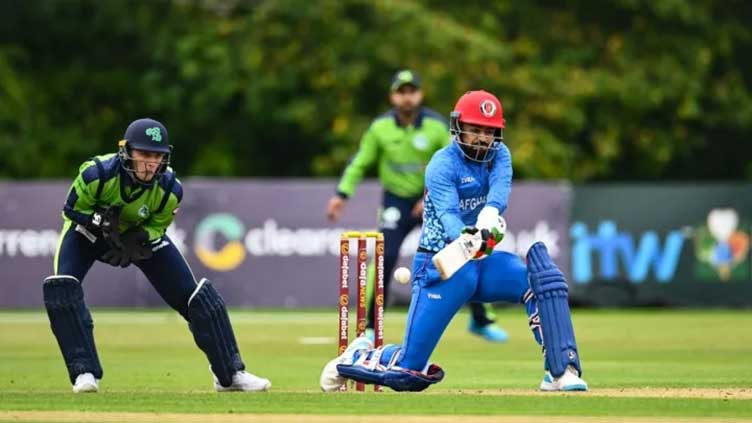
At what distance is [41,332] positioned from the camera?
18312mm

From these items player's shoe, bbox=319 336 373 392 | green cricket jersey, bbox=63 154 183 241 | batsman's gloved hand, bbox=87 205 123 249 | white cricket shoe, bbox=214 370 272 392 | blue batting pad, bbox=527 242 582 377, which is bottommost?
white cricket shoe, bbox=214 370 272 392

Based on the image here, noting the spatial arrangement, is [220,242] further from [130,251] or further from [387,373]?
[387,373]

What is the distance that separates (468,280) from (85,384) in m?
2.42

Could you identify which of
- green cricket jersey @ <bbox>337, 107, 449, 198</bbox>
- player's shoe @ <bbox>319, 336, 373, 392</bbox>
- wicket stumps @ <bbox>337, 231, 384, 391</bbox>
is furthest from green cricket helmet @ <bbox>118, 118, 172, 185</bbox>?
green cricket jersey @ <bbox>337, 107, 449, 198</bbox>

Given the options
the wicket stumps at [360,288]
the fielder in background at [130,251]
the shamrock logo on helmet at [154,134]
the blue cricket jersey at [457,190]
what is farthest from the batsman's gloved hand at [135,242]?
the blue cricket jersey at [457,190]

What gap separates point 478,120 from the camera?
10.4m

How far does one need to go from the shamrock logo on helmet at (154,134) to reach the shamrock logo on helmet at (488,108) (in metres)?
2.00

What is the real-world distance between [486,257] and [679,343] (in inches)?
253

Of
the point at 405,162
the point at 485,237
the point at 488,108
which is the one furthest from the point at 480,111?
the point at 405,162

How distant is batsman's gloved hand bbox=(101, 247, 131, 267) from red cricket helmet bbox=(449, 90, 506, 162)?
220 cm

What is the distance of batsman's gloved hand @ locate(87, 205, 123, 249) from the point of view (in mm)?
10633

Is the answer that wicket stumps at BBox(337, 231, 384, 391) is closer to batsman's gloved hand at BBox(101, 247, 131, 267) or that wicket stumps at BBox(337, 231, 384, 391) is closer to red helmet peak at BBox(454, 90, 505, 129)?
red helmet peak at BBox(454, 90, 505, 129)

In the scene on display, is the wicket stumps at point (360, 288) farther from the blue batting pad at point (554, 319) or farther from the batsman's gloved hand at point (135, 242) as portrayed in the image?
the batsman's gloved hand at point (135, 242)

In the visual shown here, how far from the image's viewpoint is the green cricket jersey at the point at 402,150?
15367 mm
